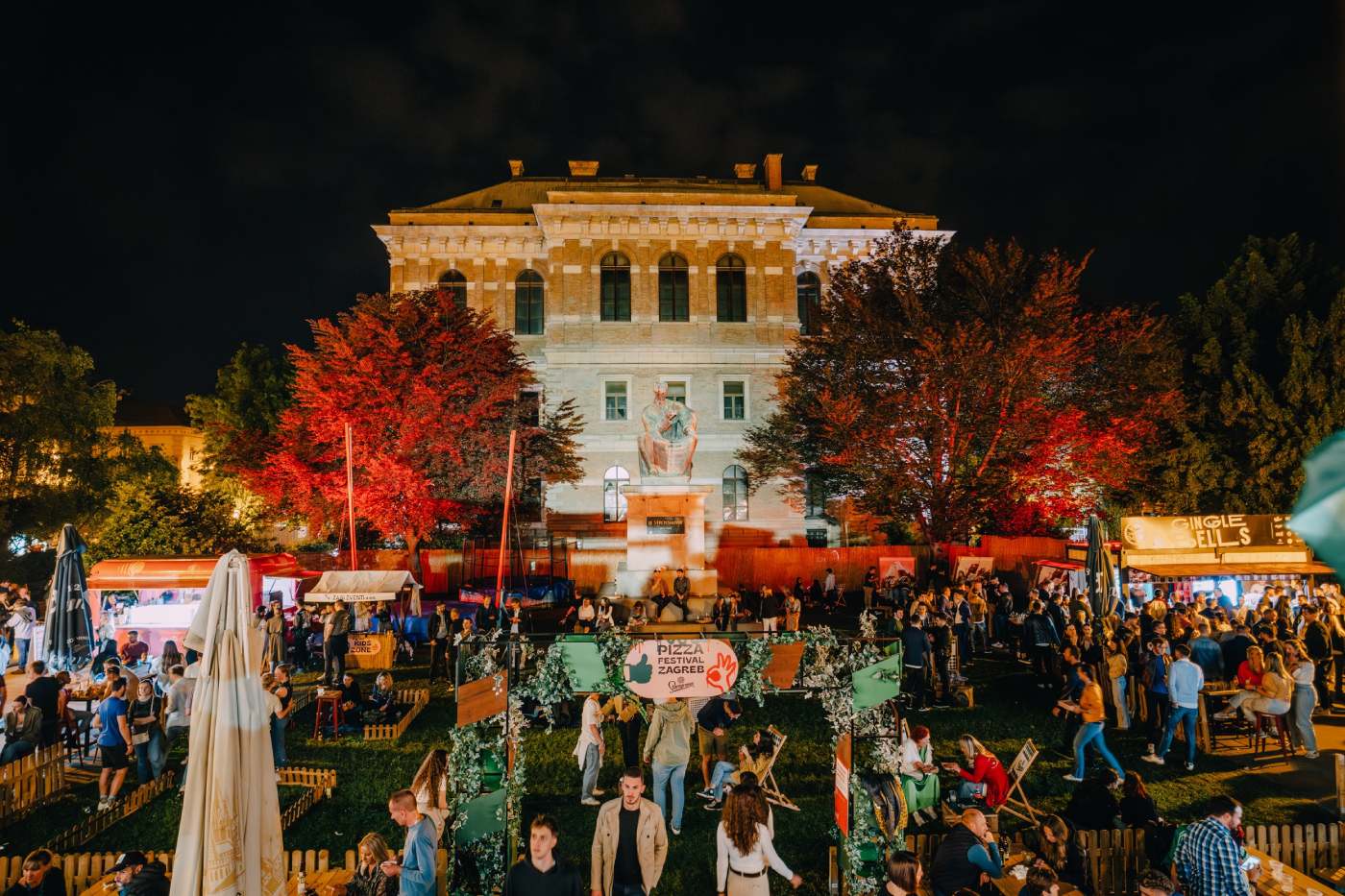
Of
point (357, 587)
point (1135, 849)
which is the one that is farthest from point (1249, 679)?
point (357, 587)

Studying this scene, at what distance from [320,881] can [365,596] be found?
1107 cm

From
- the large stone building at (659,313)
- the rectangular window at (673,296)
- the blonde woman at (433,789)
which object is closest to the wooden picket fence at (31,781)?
the blonde woman at (433,789)

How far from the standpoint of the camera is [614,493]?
33.1 metres

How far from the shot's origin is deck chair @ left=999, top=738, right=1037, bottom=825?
8.16 meters

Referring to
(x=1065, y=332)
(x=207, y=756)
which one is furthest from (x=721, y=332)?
(x=207, y=756)

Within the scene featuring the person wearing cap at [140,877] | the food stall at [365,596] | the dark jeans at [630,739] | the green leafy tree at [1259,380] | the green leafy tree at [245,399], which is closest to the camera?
the person wearing cap at [140,877]

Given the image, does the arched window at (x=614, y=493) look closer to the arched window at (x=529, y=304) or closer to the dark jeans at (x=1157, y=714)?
the arched window at (x=529, y=304)

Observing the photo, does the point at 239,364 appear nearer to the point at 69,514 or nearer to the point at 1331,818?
the point at 69,514

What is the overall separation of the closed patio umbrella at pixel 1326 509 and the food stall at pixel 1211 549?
48.5 feet

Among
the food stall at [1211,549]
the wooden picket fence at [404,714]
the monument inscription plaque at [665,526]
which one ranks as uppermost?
the monument inscription plaque at [665,526]

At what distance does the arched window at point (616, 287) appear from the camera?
3419cm

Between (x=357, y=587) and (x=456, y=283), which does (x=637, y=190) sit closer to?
(x=456, y=283)

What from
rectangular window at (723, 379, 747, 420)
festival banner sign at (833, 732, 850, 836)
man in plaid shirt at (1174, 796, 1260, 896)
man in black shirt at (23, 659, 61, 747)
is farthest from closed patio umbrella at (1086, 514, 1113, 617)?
rectangular window at (723, 379, 747, 420)

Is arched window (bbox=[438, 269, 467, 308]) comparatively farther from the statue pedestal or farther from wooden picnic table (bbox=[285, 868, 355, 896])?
wooden picnic table (bbox=[285, 868, 355, 896])
